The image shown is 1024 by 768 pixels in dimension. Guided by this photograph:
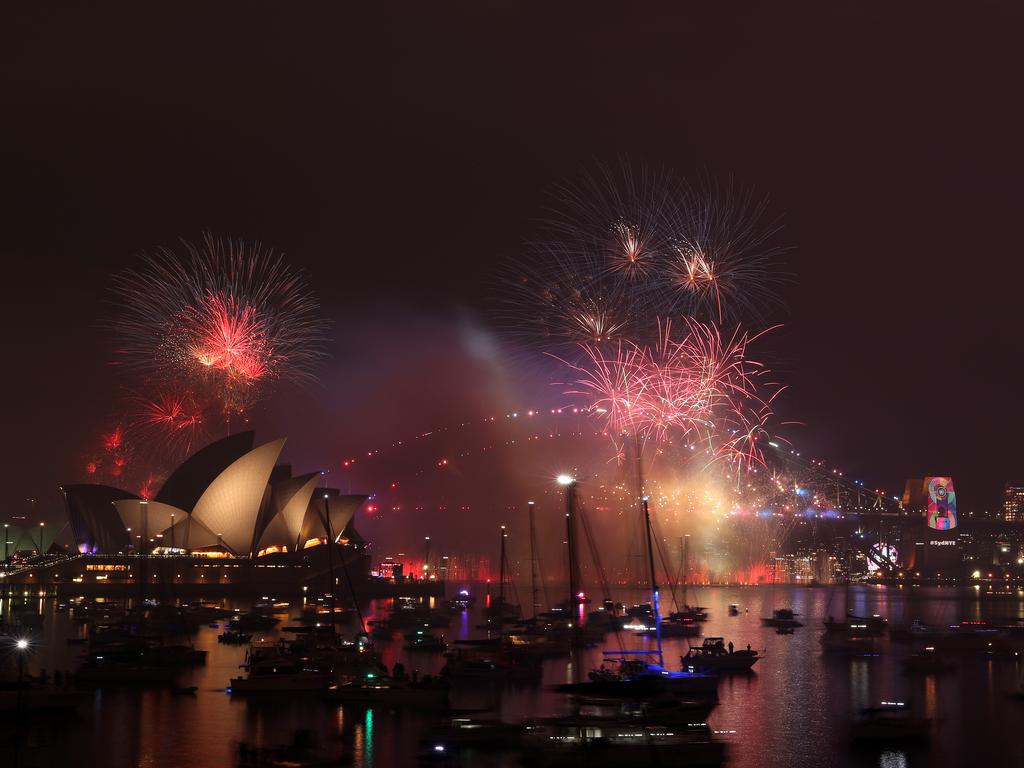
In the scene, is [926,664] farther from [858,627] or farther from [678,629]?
[678,629]

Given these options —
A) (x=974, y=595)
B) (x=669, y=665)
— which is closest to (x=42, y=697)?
(x=669, y=665)

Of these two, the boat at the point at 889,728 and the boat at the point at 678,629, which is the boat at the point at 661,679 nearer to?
the boat at the point at 889,728

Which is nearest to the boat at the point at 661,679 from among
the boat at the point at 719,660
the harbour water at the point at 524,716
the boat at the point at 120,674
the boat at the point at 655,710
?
the boat at the point at 655,710

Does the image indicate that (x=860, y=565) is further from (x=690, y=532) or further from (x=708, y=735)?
(x=708, y=735)

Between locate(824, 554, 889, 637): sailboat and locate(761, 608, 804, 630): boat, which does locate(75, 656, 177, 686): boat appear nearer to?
locate(824, 554, 889, 637): sailboat

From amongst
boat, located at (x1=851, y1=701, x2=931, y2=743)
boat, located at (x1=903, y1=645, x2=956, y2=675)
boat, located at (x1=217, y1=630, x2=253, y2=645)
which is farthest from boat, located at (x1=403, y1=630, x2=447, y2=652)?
boat, located at (x1=851, y1=701, x2=931, y2=743)
